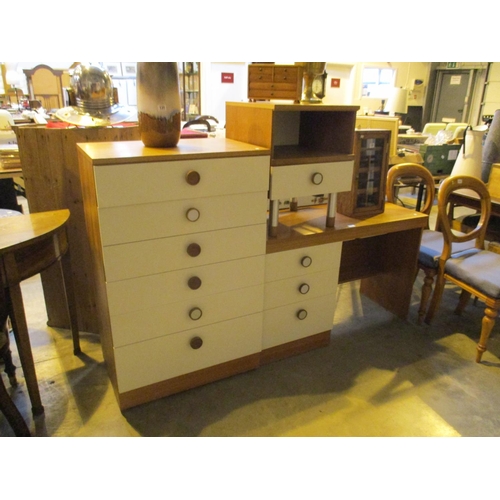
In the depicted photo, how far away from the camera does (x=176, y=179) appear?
140cm

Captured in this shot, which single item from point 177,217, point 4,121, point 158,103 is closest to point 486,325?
point 177,217

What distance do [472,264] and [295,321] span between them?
3.25 ft

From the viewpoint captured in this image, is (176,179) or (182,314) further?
(182,314)

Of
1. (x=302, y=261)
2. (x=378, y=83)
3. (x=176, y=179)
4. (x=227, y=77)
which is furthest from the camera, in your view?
(x=378, y=83)

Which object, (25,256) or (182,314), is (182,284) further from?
(25,256)

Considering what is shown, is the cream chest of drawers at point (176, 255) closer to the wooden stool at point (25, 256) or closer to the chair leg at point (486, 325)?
the wooden stool at point (25, 256)

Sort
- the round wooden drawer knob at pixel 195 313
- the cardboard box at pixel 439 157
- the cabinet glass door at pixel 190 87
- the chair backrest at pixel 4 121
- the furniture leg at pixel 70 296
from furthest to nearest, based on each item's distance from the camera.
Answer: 1. the cabinet glass door at pixel 190 87
2. the chair backrest at pixel 4 121
3. the cardboard box at pixel 439 157
4. the furniture leg at pixel 70 296
5. the round wooden drawer knob at pixel 195 313

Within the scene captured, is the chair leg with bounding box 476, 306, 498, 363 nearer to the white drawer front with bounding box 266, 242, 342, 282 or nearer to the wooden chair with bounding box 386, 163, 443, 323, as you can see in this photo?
the wooden chair with bounding box 386, 163, 443, 323

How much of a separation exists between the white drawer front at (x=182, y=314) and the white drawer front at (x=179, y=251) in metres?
0.16

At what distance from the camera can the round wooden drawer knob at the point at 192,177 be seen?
4.61 ft

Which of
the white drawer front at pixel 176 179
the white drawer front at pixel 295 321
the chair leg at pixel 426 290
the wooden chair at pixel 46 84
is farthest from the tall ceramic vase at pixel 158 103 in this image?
the wooden chair at pixel 46 84

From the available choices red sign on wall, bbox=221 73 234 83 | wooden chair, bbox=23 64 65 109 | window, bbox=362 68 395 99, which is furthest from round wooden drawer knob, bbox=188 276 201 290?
wooden chair, bbox=23 64 65 109

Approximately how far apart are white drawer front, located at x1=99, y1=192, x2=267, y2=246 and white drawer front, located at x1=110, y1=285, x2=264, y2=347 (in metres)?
0.30

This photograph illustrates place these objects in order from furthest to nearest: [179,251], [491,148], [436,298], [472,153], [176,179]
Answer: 1. [491,148]
2. [472,153]
3. [436,298]
4. [179,251]
5. [176,179]
